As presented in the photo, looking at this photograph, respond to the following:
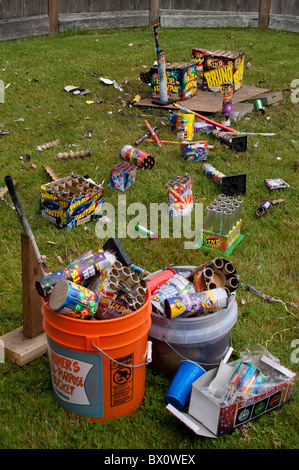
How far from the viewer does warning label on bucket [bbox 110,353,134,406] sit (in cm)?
245

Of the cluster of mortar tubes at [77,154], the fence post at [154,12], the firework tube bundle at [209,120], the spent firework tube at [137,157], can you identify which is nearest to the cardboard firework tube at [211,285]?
the spent firework tube at [137,157]

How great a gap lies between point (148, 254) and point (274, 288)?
105cm

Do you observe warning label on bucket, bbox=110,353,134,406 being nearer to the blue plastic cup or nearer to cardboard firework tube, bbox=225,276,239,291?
the blue plastic cup

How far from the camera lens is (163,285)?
2.96 meters

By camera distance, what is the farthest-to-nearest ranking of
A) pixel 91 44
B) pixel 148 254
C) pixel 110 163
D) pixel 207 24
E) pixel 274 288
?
pixel 207 24 → pixel 91 44 → pixel 110 163 → pixel 148 254 → pixel 274 288

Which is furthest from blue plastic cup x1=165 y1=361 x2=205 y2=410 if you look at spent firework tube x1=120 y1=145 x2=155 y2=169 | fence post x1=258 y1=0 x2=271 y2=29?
fence post x1=258 y1=0 x2=271 y2=29

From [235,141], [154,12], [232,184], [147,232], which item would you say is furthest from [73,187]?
[154,12]

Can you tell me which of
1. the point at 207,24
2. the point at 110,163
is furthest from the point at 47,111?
the point at 207,24

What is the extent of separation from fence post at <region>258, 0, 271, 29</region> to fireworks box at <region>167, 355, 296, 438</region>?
1093 cm

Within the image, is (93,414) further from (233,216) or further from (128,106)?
(128,106)

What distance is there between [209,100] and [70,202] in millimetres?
3688

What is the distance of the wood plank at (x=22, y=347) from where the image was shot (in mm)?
3014

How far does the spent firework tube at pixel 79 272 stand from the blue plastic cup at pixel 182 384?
2.39 feet

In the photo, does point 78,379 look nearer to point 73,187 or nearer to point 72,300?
point 72,300
